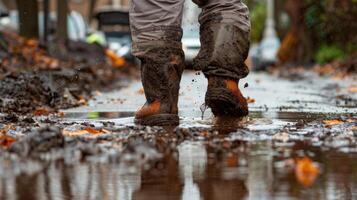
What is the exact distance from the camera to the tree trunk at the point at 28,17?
56.5ft

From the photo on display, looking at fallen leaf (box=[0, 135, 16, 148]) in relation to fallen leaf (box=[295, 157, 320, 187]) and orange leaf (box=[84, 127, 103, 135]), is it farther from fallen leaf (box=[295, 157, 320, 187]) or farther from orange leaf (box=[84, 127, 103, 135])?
fallen leaf (box=[295, 157, 320, 187])

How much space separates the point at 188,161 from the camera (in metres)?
3.68

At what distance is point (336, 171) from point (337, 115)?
2628 millimetres

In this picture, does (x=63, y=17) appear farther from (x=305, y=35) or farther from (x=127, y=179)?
(x=127, y=179)

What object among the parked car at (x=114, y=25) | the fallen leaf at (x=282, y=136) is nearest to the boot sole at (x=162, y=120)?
the fallen leaf at (x=282, y=136)

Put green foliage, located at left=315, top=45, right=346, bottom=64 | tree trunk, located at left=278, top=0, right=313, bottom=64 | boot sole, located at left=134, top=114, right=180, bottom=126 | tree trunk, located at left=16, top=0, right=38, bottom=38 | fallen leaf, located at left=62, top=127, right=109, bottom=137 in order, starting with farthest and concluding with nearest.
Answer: tree trunk, located at left=278, top=0, right=313, bottom=64, green foliage, located at left=315, top=45, right=346, bottom=64, tree trunk, located at left=16, top=0, right=38, bottom=38, boot sole, located at left=134, top=114, right=180, bottom=126, fallen leaf, located at left=62, top=127, right=109, bottom=137

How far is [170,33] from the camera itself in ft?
18.2

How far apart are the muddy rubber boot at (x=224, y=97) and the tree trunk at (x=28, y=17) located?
11.8 metres

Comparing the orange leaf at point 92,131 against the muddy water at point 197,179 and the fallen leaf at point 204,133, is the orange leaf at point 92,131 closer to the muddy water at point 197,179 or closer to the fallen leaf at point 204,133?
the fallen leaf at point 204,133

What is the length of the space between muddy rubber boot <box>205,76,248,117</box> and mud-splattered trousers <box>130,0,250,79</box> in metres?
0.04

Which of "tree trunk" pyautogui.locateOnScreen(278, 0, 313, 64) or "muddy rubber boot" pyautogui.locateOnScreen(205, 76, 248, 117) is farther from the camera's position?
"tree trunk" pyautogui.locateOnScreen(278, 0, 313, 64)

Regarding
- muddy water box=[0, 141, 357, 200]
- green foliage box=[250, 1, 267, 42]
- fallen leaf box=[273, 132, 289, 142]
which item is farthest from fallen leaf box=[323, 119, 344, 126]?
green foliage box=[250, 1, 267, 42]

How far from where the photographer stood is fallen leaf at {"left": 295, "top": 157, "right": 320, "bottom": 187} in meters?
3.15

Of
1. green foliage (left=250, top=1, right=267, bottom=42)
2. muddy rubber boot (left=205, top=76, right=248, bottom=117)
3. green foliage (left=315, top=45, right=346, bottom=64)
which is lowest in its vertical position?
muddy rubber boot (left=205, top=76, right=248, bottom=117)
